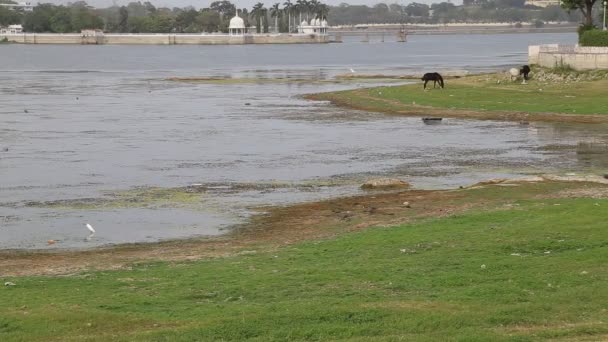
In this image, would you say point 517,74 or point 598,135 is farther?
point 517,74

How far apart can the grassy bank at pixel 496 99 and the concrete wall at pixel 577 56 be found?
5.17 feet

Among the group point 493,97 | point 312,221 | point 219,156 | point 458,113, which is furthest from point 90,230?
point 493,97

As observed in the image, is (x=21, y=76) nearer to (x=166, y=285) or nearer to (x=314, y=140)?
(x=314, y=140)

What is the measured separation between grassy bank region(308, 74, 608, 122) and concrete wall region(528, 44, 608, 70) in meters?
1.58

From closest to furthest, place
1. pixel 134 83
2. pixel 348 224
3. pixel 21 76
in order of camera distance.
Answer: pixel 348 224
pixel 134 83
pixel 21 76

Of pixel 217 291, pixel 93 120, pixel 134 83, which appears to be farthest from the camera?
pixel 134 83

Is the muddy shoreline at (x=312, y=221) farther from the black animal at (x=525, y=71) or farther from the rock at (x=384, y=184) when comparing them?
the black animal at (x=525, y=71)

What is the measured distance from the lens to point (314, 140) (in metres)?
45.8

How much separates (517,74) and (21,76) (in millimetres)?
60700

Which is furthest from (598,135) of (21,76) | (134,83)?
(21,76)

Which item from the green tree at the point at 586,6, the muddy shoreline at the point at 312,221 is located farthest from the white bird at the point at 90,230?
the green tree at the point at 586,6

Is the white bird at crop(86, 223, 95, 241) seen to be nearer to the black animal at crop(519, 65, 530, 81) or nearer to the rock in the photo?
the rock

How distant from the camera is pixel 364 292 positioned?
1605 centimetres

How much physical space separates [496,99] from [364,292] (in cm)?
4466
